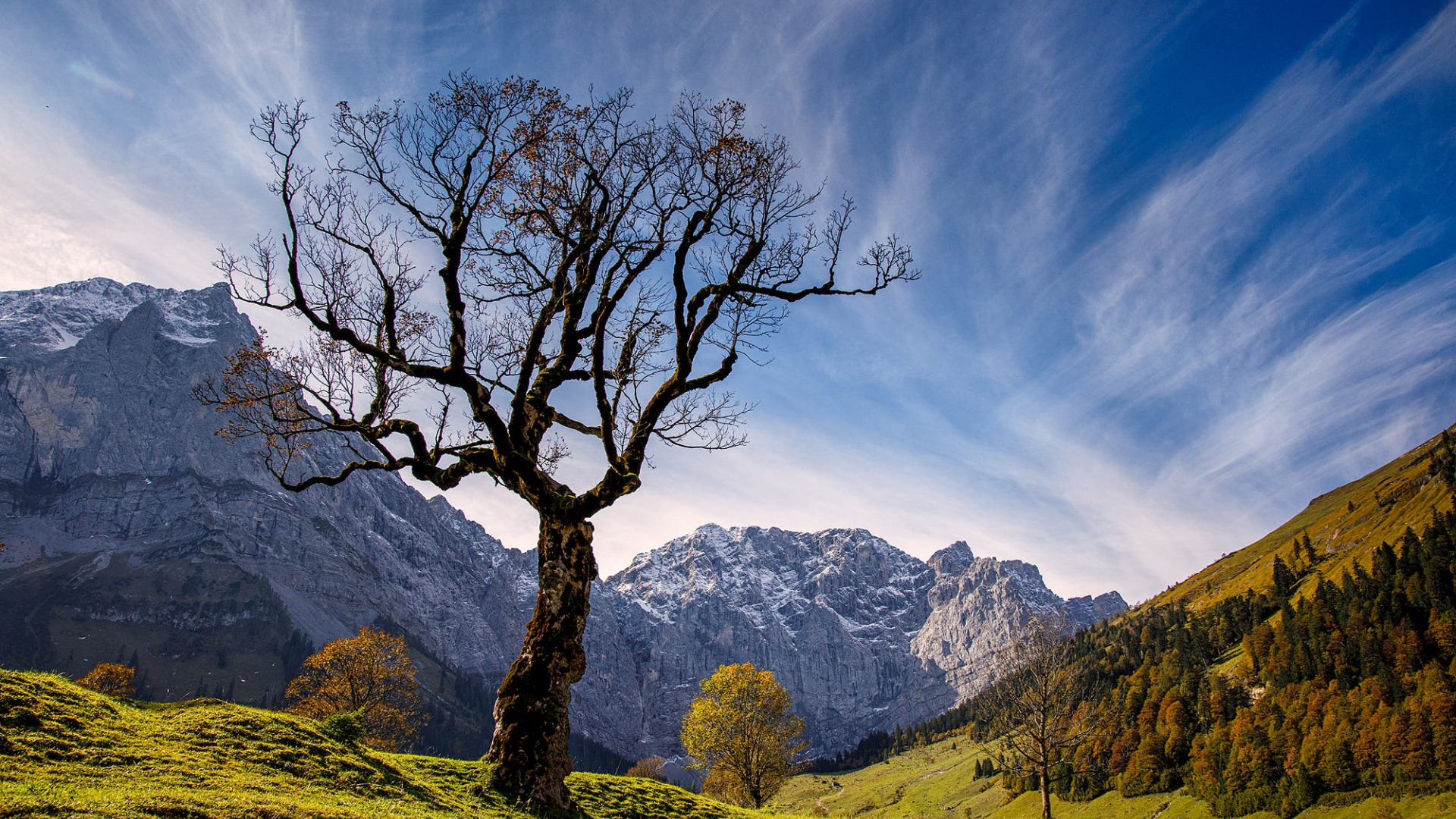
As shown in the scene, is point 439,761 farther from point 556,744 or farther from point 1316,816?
point 1316,816

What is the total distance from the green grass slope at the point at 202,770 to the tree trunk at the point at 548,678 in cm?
63

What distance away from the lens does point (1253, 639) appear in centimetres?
14262

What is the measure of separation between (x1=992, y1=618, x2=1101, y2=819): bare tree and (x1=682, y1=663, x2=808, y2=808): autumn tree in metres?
19.4

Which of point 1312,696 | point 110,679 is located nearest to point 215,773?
point 110,679

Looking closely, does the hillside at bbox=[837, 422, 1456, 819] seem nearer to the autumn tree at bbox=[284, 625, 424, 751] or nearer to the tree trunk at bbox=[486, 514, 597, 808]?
the autumn tree at bbox=[284, 625, 424, 751]

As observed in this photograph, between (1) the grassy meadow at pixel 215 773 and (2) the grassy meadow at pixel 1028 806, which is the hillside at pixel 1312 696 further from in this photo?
(1) the grassy meadow at pixel 215 773

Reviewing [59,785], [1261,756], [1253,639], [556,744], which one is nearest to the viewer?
[59,785]

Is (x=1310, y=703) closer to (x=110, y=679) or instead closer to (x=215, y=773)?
(x=215, y=773)

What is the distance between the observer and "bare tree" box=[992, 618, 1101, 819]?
35.2m

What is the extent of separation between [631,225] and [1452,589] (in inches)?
6477

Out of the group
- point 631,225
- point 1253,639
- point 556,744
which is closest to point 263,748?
point 556,744

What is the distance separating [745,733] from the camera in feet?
172

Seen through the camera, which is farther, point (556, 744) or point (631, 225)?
point (631, 225)

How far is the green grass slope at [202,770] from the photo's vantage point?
8.37 m
